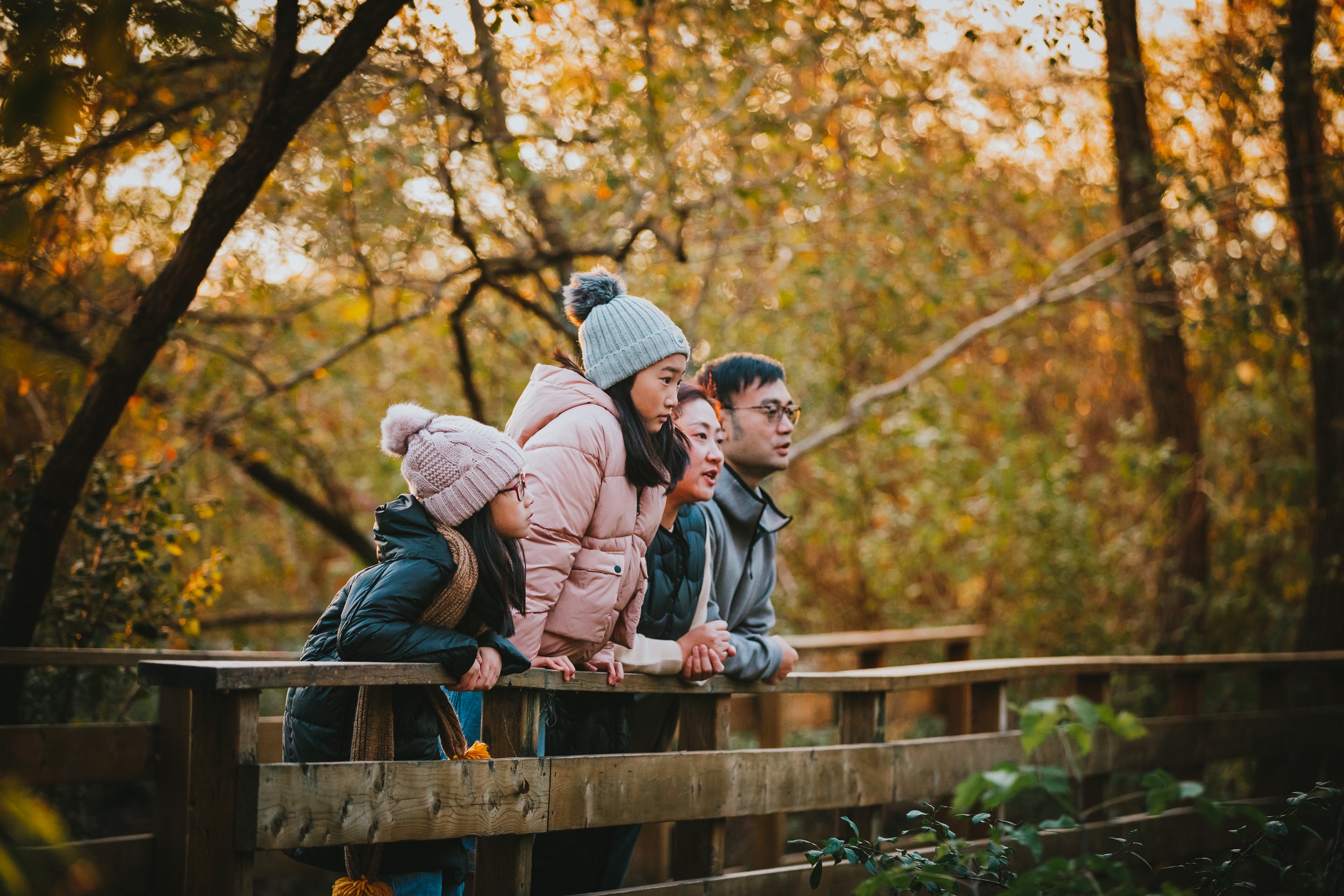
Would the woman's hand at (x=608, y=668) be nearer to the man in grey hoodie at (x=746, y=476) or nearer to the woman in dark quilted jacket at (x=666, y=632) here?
the woman in dark quilted jacket at (x=666, y=632)

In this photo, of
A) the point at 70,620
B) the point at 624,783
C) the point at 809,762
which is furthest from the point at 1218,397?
the point at 70,620

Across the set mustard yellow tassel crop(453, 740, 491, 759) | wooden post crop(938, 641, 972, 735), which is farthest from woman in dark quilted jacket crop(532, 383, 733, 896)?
wooden post crop(938, 641, 972, 735)

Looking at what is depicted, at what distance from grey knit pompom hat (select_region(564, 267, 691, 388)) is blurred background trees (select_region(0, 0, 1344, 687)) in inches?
56.3

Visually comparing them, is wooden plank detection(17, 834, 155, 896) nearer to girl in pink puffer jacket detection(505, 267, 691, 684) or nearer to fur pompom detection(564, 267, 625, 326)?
girl in pink puffer jacket detection(505, 267, 691, 684)

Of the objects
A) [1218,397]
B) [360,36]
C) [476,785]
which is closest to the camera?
[476,785]

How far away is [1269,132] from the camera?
8.09 m

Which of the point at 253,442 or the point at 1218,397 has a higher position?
the point at 1218,397

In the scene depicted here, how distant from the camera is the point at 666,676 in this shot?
3.38 m

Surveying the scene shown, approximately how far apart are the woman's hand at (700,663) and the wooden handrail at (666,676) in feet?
0.19

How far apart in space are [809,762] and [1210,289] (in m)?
7.45

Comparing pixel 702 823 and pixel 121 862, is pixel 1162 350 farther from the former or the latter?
pixel 121 862

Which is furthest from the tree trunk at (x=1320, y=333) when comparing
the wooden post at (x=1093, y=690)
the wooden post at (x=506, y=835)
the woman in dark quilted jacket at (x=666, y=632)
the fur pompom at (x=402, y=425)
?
the fur pompom at (x=402, y=425)

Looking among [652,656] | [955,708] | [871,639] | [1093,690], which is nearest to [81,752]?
[652,656]

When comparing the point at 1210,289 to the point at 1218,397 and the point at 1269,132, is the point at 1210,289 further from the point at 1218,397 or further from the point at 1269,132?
the point at 1269,132
